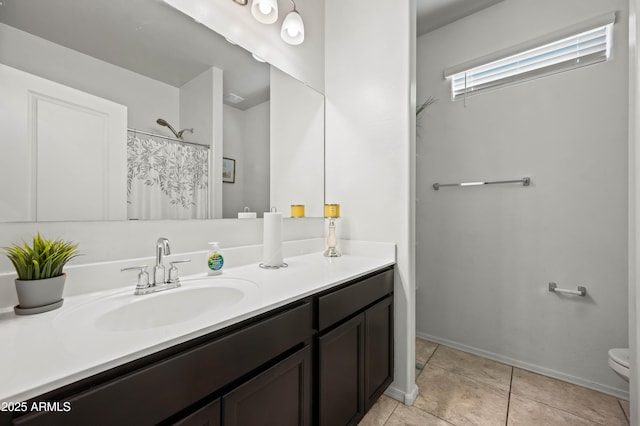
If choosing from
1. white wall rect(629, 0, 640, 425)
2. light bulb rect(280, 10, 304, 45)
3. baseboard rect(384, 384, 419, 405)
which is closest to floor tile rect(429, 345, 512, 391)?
baseboard rect(384, 384, 419, 405)

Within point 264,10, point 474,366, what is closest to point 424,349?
point 474,366

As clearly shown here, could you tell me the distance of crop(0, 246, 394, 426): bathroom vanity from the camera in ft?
1.73

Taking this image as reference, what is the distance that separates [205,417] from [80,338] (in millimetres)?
347

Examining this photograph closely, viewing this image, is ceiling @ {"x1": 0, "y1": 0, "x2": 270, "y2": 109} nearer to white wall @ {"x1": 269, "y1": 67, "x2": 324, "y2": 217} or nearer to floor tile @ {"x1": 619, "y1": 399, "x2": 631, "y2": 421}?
white wall @ {"x1": 269, "y1": 67, "x2": 324, "y2": 217}

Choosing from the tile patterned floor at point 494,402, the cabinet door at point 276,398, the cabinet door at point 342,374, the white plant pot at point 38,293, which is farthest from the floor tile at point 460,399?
the white plant pot at point 38,293

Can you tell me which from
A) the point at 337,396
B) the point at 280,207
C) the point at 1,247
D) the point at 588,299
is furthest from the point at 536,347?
the point at 1,247

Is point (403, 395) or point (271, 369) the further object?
point (403, 395)

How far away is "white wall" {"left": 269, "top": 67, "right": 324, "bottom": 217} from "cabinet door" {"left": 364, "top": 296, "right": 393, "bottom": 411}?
783mm

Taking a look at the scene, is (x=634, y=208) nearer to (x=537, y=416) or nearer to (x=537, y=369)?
(x=537, y=416)

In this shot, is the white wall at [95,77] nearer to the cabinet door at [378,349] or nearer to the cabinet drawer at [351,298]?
the cabinet drawer at [351,298]

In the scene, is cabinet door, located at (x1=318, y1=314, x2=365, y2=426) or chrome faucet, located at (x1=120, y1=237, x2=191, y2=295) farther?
cabinet door, located at (x1=318, y1=314, x2=365, y2=426)

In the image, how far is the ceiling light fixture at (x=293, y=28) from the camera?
5.21 ft

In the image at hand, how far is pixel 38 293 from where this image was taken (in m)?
0.75

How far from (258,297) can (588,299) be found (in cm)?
211
